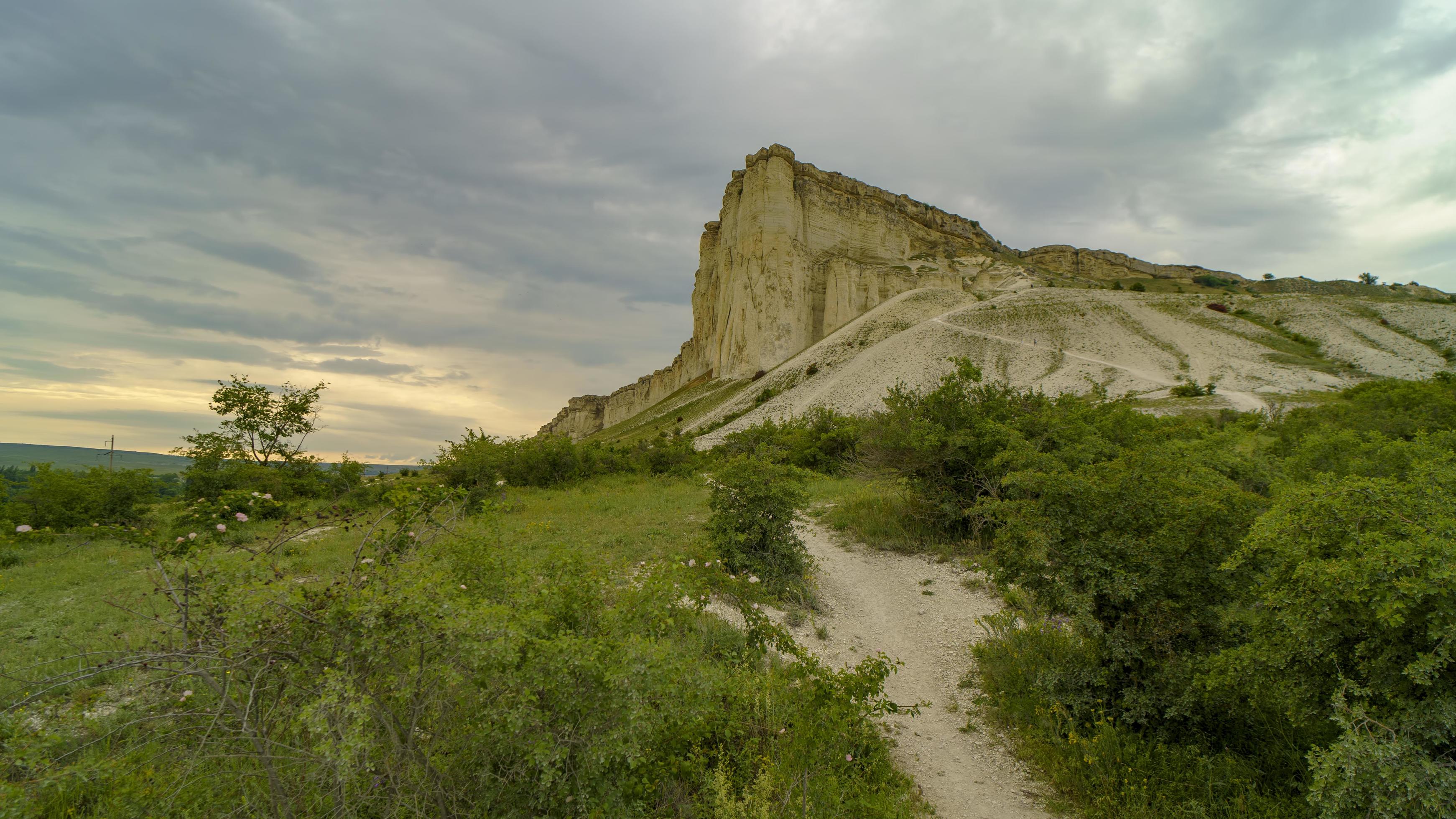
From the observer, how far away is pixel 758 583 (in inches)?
287

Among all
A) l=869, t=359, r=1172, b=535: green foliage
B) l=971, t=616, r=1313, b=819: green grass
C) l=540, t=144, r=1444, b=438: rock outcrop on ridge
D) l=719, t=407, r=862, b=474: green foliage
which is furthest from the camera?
l=540, t=144, r=1444, b=438: rock outcrop on ridge

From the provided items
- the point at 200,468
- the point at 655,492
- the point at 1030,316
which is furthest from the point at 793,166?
the point at 200,468

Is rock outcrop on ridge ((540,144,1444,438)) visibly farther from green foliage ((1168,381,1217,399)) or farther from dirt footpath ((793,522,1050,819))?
dirt footpath ((793,522,1050,819))

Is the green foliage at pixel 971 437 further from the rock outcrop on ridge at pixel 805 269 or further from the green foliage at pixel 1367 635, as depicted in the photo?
the rock outcrop on ridge at pixel 805 269

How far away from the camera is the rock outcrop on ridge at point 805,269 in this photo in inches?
2249

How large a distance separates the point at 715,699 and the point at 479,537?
1.86 m

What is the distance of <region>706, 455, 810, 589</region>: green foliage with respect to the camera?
7.85 metres

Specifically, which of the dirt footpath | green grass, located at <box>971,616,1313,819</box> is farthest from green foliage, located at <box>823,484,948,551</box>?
green grass, located at <box>971,616,1313,819</box>

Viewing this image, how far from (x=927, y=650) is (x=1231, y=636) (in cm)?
290

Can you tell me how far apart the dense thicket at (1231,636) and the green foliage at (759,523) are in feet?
8.77

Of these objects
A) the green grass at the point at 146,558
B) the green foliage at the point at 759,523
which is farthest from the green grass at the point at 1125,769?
the green foliage at the point at 759,523

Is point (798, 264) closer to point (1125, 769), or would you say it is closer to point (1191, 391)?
point (1191, 391)

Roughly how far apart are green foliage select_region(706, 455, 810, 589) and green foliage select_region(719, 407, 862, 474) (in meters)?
9.71

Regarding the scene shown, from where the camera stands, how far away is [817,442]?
22234 mm
